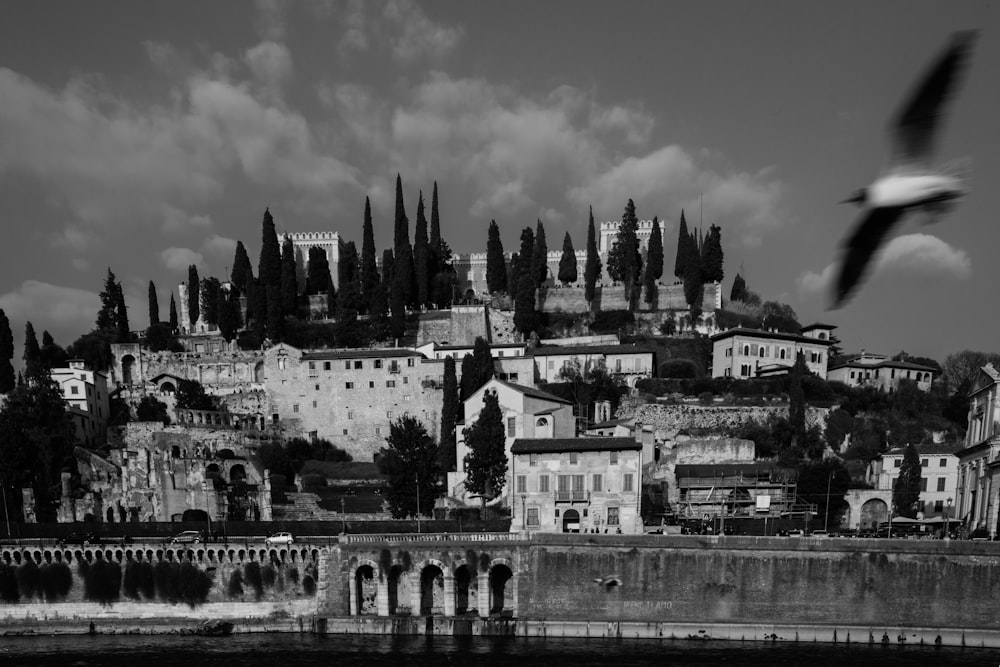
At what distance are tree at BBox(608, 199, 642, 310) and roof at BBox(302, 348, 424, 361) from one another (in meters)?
25.1

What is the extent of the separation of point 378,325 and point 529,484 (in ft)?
116

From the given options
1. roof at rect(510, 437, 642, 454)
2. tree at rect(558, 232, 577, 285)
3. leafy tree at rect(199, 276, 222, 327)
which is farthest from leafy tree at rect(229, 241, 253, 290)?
roof at rect(510, 437, 642, 454)

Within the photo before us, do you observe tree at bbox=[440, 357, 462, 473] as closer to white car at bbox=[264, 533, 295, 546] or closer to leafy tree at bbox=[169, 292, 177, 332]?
white car at bbox=[264, 533, 295, 546]

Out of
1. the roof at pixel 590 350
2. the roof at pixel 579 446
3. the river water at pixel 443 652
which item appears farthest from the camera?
the roof at pixel 590 350

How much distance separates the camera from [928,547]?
119 ft

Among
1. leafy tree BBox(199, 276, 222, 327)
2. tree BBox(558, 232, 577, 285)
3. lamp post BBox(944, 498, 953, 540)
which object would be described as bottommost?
lamp post BBox(944, 498, 953, 540)

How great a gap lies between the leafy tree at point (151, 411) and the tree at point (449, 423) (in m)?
24.5

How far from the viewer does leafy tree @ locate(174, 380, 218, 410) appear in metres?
65.9

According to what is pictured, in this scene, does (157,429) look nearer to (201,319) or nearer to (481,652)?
(201,319)

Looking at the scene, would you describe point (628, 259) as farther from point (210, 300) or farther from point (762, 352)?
point (210, 300)

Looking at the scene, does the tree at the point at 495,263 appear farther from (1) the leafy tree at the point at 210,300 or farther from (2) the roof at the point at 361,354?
(1) the leafy tree at the point at 210,300

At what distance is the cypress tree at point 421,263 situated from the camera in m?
80.7

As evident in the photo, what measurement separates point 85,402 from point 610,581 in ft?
156

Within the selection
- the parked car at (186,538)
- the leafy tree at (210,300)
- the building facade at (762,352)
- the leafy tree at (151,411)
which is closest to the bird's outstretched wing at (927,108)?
the parked car at (186,538)
